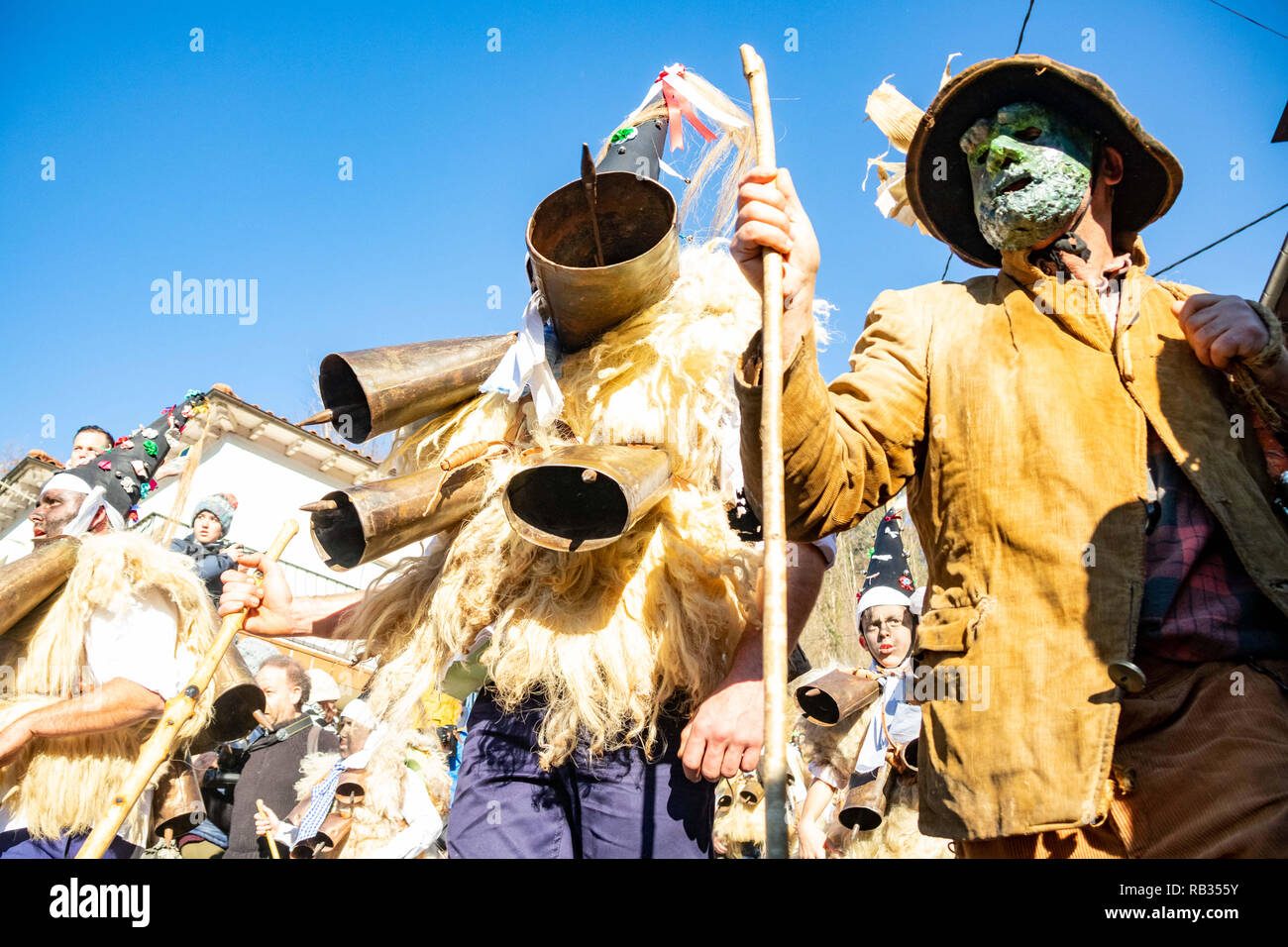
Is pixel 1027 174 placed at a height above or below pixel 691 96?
below

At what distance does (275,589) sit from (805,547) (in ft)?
5.65

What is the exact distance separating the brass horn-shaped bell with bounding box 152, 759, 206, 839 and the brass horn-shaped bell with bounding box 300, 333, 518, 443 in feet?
8.99

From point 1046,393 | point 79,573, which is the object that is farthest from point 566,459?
point 79,573

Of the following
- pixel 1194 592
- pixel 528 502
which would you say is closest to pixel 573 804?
pixel 528 502

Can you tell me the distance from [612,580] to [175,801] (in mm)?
3446

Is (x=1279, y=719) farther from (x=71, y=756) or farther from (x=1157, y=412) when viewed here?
(x=71, y=756)

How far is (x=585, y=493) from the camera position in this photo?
2.30m

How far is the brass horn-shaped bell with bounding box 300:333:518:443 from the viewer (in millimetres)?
2449

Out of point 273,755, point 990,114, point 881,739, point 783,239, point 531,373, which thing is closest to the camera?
point 783,239

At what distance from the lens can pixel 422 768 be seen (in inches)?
203

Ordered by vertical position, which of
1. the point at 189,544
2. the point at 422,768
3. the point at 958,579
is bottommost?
the point at 422,768

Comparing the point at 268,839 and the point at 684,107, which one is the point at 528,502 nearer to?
the point at 684,107

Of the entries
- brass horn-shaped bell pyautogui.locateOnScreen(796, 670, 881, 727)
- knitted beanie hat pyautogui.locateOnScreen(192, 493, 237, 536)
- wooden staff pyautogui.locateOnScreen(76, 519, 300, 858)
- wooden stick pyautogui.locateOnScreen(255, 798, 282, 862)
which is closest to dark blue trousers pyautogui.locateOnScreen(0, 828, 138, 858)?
wooden staff pyautogui.locateOnScreen(76, 519, 300, 858)

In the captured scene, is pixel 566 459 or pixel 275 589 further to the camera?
pixel 275 589
